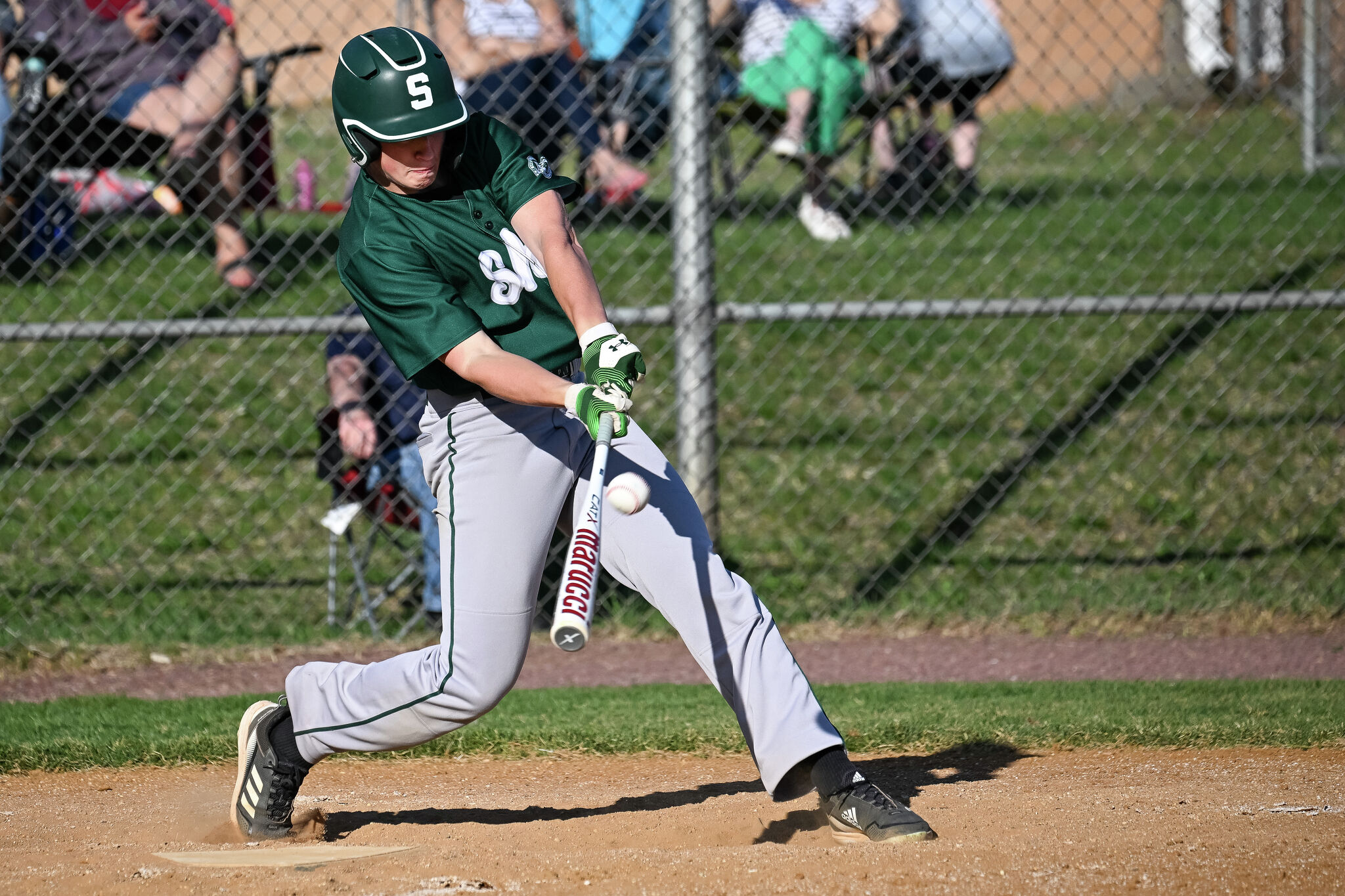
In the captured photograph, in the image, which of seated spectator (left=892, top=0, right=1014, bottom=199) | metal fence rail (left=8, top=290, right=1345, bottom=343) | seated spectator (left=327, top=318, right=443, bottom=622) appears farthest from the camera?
seated spectator (left=892, top=0, right=1014, bottom=199)

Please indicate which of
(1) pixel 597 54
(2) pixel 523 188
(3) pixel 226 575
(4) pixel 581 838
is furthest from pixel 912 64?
(4) pixel 581 838

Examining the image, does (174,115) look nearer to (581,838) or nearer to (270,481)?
(270,481)

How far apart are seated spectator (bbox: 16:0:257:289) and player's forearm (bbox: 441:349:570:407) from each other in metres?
3.89

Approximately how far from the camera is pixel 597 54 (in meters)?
7.64

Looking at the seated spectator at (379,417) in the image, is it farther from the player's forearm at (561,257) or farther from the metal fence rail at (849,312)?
the player's forearm at (561,257)

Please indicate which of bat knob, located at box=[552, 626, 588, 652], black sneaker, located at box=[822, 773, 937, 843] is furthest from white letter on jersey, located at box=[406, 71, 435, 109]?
black sneaker, located at box=[822, 773, 937, 843]

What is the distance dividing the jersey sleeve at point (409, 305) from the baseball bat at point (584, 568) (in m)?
0.38

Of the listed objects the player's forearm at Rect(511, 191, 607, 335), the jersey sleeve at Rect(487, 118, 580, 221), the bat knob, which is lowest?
the bat knob

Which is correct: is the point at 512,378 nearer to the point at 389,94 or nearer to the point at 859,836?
the point at 389,94

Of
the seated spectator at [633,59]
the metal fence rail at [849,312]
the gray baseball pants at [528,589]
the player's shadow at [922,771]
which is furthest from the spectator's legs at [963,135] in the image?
the gray baseball pants at [528,589]

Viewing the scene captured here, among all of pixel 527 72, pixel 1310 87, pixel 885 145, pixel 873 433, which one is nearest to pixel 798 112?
pixel 885 145

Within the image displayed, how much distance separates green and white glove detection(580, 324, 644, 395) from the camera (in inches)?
104

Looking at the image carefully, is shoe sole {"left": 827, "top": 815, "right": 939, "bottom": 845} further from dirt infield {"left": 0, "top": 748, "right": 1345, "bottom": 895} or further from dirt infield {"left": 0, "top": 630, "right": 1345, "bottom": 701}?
dirt infield {"left": 0, "top": 630, "right": 1345, "bottom": 701}

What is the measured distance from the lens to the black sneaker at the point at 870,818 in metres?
2.83
